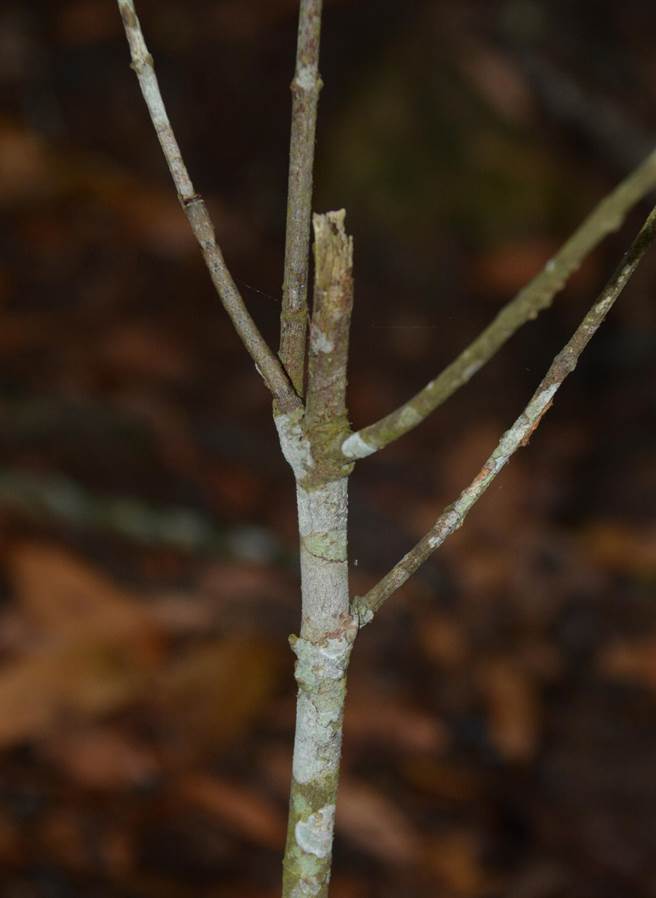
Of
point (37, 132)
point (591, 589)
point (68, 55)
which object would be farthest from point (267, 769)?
point (68, 55)

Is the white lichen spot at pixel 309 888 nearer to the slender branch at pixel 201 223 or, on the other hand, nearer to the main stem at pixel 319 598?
the main stem at pixel 319 598

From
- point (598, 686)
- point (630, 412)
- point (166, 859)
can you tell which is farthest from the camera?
point (630, 412)

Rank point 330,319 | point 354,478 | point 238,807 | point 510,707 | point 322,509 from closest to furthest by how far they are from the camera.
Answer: point 330,319
point 322,509
point 238,807
point 510,707
point 354,478

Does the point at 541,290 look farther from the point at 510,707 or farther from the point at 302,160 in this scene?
the point at 510,707

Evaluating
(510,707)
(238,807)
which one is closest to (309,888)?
(238,807)

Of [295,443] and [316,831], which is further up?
[295,443]

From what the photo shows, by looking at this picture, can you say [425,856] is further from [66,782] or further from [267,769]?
[66,782]
